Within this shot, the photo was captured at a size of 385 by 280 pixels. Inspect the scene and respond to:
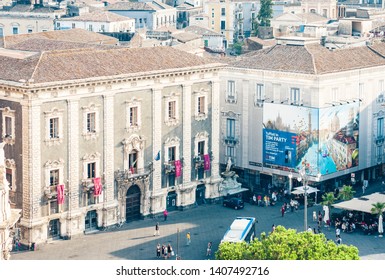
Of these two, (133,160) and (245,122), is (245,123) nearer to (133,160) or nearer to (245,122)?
(245,122)

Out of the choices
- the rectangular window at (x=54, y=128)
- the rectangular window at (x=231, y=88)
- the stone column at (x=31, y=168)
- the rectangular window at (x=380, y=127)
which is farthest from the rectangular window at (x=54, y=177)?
the rectangular window at (x=380, y=127)

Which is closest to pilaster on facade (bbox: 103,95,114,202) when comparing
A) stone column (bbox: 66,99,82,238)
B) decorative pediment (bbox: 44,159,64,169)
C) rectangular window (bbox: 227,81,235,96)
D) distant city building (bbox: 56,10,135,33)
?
stone column (bbox: 66,99,82,238)

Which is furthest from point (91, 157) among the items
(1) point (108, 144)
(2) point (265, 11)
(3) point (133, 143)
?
(2) point (265, 11)

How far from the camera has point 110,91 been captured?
9325 centimetres

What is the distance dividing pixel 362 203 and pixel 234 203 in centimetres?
1131

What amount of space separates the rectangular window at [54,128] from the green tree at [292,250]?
2224 centimetres

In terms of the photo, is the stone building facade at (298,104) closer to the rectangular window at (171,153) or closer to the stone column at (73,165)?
the rectangular window at (171,153)

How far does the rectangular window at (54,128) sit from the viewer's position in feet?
294

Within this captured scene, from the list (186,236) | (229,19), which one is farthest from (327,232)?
(229,19)

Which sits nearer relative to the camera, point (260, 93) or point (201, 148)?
point (201, 148)

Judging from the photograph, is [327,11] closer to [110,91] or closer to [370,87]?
[370,87]

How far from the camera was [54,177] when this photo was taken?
90.1m

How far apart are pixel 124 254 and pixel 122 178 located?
9788 mm

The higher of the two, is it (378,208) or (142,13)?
(142,13)
